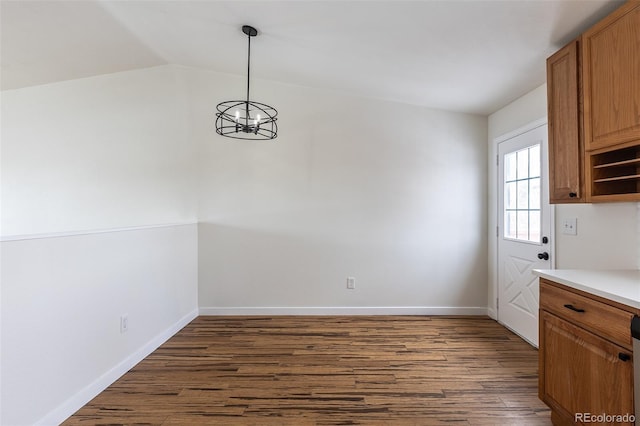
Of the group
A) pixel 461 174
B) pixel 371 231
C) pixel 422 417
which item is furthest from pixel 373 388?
pixel 461 174

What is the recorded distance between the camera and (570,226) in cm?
224

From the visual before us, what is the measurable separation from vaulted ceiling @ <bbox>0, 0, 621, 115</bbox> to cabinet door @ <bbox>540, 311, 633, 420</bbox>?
1.81 metres

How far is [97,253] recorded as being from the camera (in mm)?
2023

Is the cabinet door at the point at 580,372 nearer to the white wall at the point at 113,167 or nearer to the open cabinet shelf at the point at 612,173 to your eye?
the open cabinet shelf at the point at 612,173

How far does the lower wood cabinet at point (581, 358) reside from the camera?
124 cm

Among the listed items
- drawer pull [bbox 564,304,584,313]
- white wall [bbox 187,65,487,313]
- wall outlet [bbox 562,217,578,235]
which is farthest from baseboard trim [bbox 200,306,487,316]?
drawer pull [bbox 564,304,584,313]

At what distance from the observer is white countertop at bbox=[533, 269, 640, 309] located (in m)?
1.25

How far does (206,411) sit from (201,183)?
242 centimetres

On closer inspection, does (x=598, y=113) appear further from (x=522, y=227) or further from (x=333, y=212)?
(x=333, y=212)

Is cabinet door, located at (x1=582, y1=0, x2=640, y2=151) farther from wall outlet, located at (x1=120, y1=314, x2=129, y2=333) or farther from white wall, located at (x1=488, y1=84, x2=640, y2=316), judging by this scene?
wall outlet, located at (x1=120, y1=314, x2=129, y2=333)

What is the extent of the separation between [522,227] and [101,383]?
3.78 metres

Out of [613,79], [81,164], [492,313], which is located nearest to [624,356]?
[613,79]

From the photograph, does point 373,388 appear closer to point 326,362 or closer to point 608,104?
point 326,362

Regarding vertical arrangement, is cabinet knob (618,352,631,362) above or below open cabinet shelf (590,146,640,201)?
below
